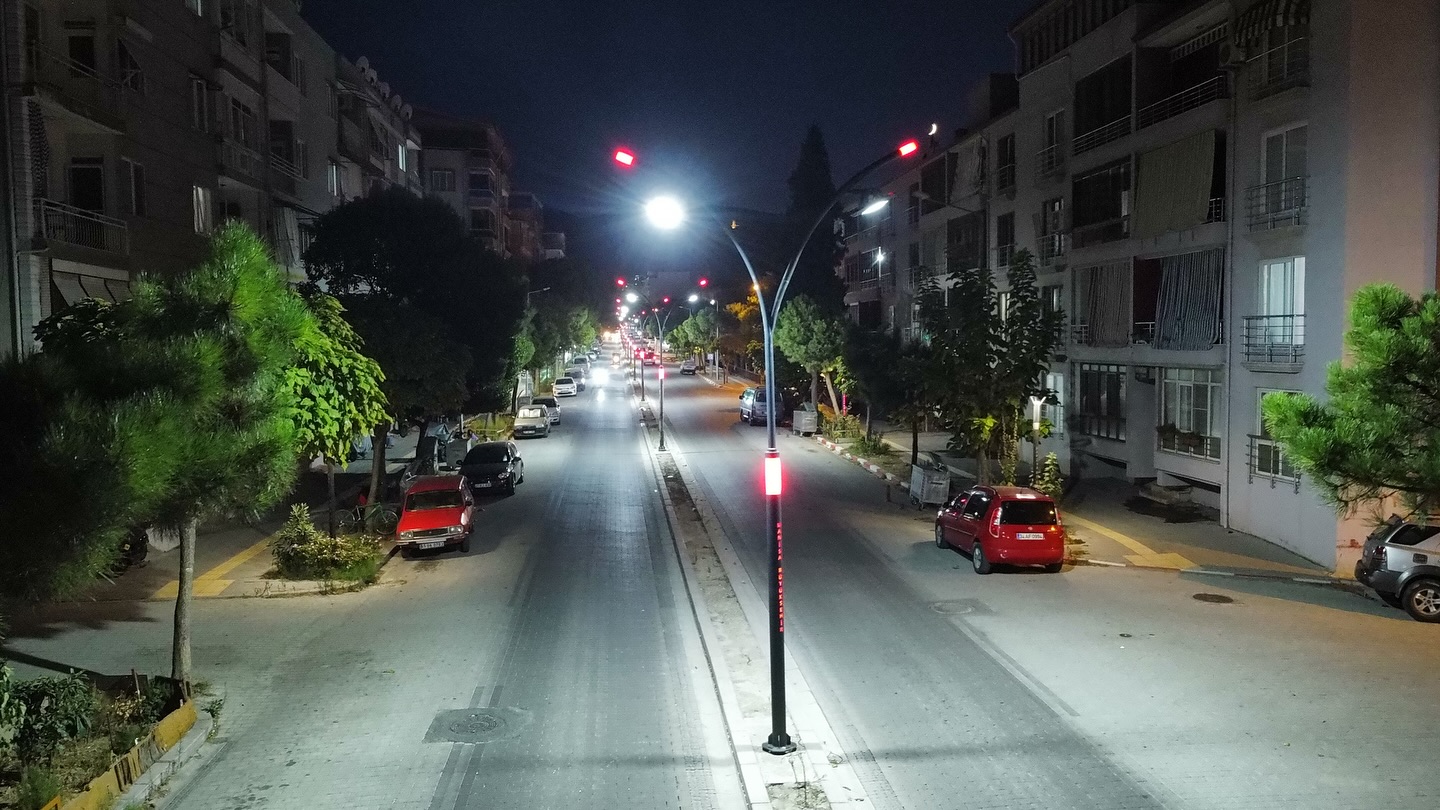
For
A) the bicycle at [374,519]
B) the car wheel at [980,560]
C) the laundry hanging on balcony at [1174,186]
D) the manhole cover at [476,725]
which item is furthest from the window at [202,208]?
the laundry hanging on balcony at [1174,186]

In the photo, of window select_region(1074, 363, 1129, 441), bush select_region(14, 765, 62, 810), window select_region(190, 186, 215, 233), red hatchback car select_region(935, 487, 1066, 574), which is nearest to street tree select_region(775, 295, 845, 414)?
window select_region(1074, 363, 1129, 441)

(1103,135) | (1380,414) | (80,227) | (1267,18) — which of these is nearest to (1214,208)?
(1267,18)

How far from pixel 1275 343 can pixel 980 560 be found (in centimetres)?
866

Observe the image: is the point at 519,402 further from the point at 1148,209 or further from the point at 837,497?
the point at 1148,209

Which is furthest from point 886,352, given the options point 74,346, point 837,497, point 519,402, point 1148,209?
point 519,402

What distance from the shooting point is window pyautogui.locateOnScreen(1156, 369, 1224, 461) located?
2425cm

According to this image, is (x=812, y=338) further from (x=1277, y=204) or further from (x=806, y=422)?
(x=1277, y=204)

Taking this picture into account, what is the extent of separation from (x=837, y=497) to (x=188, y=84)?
19.8 meters

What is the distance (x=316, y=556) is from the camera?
18.5 m

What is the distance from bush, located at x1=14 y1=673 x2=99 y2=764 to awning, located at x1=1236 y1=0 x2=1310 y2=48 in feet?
77.3

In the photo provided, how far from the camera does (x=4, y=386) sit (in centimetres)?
925

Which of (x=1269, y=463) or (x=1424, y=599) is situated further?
(x=1269, y=463)

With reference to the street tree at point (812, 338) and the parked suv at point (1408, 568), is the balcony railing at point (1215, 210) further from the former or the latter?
the street tree at point (812, 338)

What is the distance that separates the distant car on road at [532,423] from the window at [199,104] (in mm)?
21625
